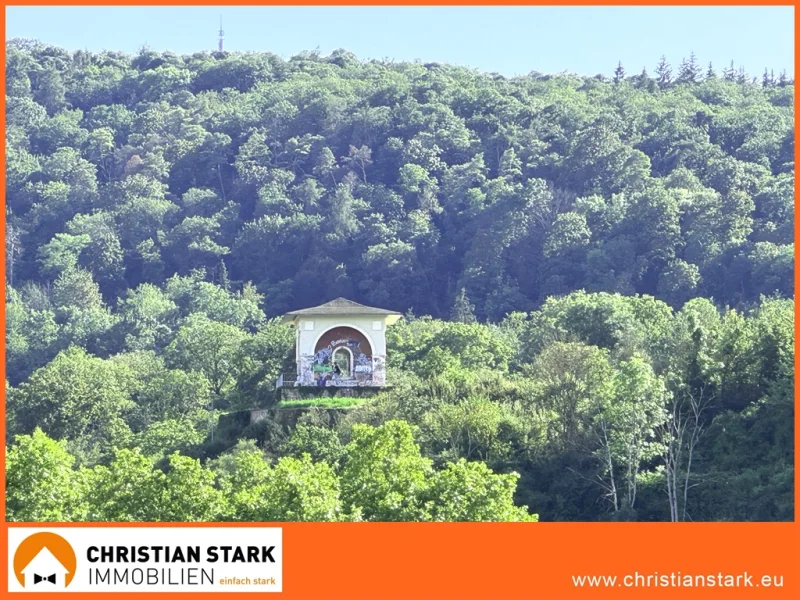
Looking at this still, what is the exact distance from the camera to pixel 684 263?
121062 millimetres

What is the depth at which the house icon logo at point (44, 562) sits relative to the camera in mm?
27672

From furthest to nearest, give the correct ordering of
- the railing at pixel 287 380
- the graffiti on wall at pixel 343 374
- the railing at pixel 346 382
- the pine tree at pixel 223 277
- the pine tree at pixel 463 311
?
the pine tree at pixel 223 277, the pine tree at pixel 463 311, the railing at pixel 287 380, the graffiti on wall at pixel 343 374, the railing at pixel 346 382

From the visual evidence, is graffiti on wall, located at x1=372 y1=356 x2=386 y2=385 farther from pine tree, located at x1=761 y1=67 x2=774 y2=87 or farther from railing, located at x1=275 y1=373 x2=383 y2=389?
pine tree, located at x1=761 y1=67 x2=774 y2=87

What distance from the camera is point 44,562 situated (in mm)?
28000

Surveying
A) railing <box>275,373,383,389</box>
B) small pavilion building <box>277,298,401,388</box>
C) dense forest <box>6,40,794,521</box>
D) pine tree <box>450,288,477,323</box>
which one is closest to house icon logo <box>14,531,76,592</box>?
dense forest <box>6,40,794,521</box>

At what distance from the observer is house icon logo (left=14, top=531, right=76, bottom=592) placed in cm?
2767

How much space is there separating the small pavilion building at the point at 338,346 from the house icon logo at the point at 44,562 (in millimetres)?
40066

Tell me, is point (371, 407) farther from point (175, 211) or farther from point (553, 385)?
point (175, 211)

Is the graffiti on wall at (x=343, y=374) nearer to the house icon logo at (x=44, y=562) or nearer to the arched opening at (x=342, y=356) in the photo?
the arched opening at (x=342, y=356)

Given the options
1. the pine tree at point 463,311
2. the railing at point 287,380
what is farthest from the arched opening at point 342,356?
the pine tree at point 463,311

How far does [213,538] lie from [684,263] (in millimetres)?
96461

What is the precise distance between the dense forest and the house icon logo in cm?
1699

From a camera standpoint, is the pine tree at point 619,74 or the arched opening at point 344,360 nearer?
the arched opening at point 344,360

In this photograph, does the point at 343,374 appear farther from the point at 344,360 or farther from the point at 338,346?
the point at 338,346
